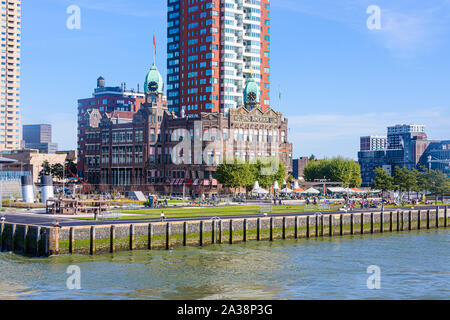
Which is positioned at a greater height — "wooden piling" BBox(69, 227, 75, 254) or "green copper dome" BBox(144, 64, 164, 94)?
"green copper dome" BBox(144, 64, 164, 94)

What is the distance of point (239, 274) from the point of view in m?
55.2

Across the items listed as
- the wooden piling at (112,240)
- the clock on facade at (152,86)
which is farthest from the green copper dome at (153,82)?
the wooden piling at (112,240)

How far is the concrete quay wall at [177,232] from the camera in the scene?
207 ft

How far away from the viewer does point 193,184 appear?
17050cm

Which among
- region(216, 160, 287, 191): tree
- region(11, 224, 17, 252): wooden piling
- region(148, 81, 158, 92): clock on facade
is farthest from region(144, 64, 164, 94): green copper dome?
region(11, 224, 17, 252): wooden piling

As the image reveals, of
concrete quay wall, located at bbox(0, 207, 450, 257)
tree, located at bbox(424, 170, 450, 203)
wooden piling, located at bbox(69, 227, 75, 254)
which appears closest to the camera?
wooden piling, located at bbox(69, 227, 75, 254)

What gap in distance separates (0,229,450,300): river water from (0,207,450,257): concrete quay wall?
186 cm

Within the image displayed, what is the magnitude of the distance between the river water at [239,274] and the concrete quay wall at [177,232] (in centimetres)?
186

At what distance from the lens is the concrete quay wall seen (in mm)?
62969

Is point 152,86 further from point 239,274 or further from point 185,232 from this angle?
point 239,274

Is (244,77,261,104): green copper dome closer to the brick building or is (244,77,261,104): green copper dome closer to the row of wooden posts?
the brick building
